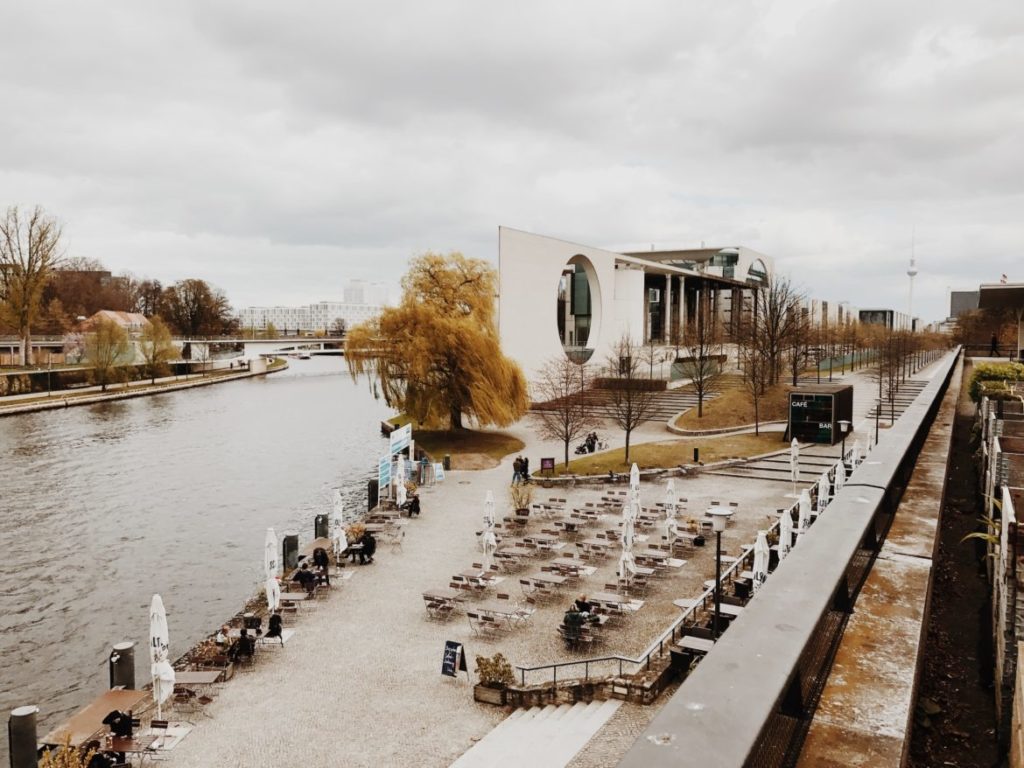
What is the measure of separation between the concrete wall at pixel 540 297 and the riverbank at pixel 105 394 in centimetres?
3867

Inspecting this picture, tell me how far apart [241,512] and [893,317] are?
206 metres

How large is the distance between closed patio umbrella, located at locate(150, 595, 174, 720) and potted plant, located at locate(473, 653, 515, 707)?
507cm

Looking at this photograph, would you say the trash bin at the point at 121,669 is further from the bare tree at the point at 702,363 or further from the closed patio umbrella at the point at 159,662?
the bare tree at the point at 702,363

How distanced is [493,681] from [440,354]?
27.2 meters

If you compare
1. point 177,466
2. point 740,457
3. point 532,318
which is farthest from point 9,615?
point 532,318

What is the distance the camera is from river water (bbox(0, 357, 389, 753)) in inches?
663

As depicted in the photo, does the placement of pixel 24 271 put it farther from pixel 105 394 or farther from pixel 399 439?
pixel 399 439

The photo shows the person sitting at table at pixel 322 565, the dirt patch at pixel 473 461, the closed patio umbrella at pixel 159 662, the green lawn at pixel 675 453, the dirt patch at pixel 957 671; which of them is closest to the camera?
the dirt patch at pixel 957 671

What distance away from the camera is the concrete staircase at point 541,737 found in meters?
10.3

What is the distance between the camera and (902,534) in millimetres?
8266

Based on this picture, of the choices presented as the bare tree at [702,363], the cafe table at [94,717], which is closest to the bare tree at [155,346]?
the bare tree at [702,363]

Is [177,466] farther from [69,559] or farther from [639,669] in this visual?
[639,669]

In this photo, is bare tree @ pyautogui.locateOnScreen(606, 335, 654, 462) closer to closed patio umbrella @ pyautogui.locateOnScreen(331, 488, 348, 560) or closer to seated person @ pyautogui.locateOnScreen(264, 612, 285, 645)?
closed patio umbrella @ pyautogui.locateOnScreen(331, 488, 348, 560)

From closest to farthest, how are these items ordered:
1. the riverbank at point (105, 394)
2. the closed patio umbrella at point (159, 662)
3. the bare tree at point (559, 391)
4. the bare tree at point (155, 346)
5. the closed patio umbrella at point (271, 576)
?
the closed patio umbrella at point (159, 662), the closed patio umbrella at point (271, 576), the bare tree at point (559, 391), the riverbank at point (105, 394), the bare tree at point (155, 346)
